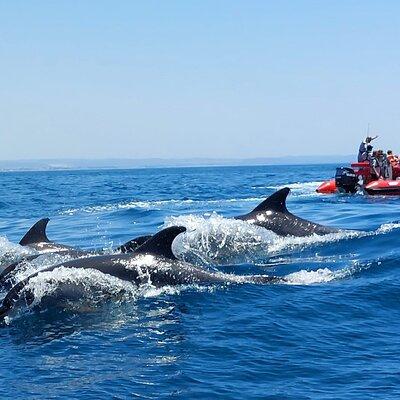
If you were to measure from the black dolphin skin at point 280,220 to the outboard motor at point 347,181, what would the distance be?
2126cm

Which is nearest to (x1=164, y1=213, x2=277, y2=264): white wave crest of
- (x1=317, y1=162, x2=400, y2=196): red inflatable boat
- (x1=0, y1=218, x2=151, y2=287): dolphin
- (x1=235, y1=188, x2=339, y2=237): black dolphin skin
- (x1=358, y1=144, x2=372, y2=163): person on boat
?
(x1=235, y1=188, x2=339, y2=237): black dolphin skin

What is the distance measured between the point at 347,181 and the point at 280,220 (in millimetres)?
22170

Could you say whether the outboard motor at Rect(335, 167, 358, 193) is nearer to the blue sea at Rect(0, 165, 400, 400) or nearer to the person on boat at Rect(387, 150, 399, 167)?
the person on boat at Rect(387, 150, 399, 167)

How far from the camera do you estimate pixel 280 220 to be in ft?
66.4

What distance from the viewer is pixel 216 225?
19906 millimetres

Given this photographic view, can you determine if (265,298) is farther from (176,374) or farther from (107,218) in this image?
(107,218)

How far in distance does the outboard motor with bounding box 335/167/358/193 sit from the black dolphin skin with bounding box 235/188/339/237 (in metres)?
21.3

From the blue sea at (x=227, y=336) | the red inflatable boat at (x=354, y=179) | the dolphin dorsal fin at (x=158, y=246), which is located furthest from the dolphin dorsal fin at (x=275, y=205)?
the red inflatable boat at (x=354, y=179)

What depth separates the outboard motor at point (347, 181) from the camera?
137ft

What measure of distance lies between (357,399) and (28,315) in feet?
17.6

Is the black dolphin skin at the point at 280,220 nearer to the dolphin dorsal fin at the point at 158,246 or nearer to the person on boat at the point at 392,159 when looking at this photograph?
the dolphin dorsal fin at the point at 158,246

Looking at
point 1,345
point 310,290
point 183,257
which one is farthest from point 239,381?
point 183,257

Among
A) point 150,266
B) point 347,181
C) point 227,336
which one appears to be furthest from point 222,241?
point 347,181

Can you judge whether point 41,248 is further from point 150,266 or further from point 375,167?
point 375,167
